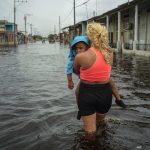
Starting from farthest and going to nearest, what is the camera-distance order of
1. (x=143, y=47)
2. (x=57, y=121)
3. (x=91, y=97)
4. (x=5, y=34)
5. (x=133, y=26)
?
(x=5, y=34), (x=133, y=26), (x=143, y=47), (x=57, y=121), (x=91, y=97)

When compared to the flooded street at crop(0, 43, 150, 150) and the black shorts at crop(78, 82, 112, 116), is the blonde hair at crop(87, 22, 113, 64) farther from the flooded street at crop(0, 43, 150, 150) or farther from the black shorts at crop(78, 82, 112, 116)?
the flooded street at crop(0, 43, 150, 150)

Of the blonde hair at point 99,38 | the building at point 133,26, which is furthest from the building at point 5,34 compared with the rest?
the blonde hair at point 99,38

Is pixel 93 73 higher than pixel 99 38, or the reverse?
pixel 99 38

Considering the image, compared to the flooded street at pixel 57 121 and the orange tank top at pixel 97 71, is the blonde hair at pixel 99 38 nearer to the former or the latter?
the orange tank top at pixel 97 71

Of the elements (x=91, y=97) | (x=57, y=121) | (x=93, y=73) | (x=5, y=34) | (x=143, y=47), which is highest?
(x=5, y=34)

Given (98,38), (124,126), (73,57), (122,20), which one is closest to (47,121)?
(124,126)

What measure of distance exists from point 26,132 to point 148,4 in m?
26.5

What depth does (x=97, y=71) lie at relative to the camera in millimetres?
4633

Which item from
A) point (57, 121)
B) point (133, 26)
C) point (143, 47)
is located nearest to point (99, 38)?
point (57, 121)

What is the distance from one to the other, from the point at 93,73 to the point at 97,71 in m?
0.06

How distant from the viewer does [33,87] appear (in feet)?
35.1

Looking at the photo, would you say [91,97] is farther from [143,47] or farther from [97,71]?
[143,47]

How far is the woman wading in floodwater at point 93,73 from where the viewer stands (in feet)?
15.0

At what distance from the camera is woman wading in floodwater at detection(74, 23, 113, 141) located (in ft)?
15.0
